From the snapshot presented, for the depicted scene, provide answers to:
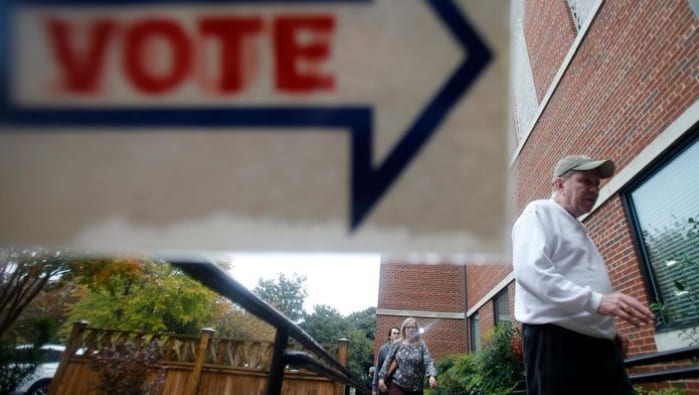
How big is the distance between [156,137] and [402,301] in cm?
1276

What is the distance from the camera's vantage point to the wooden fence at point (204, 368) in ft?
3.64

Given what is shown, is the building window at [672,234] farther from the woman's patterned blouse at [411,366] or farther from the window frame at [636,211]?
the woman's patterned blouse at [411,366]

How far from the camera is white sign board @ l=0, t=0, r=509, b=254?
20.0 inches

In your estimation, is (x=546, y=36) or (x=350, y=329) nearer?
(x=546, y=36)

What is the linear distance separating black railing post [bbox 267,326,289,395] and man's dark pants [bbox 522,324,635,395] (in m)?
0.94

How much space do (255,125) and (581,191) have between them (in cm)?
153

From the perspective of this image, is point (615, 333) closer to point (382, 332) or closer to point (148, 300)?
point (148, 300)

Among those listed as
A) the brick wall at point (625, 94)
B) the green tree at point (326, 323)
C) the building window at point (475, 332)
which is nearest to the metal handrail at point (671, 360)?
the brick wall at point (625, 94)

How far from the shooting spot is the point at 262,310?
A: 85 cm

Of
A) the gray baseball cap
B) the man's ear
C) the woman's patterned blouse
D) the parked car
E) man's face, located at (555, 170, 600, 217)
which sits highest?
the gray baseball cap

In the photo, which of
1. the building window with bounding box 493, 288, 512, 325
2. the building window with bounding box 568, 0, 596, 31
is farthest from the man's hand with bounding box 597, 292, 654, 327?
the building window with bounding box 493, 288, 512, 325

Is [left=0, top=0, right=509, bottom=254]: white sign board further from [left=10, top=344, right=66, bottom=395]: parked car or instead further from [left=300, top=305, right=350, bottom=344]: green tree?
[left=300, top=305, right=350, bottom=344]: green tree

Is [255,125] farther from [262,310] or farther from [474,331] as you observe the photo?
[474,331]

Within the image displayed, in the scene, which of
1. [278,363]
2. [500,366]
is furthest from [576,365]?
[500,366]
